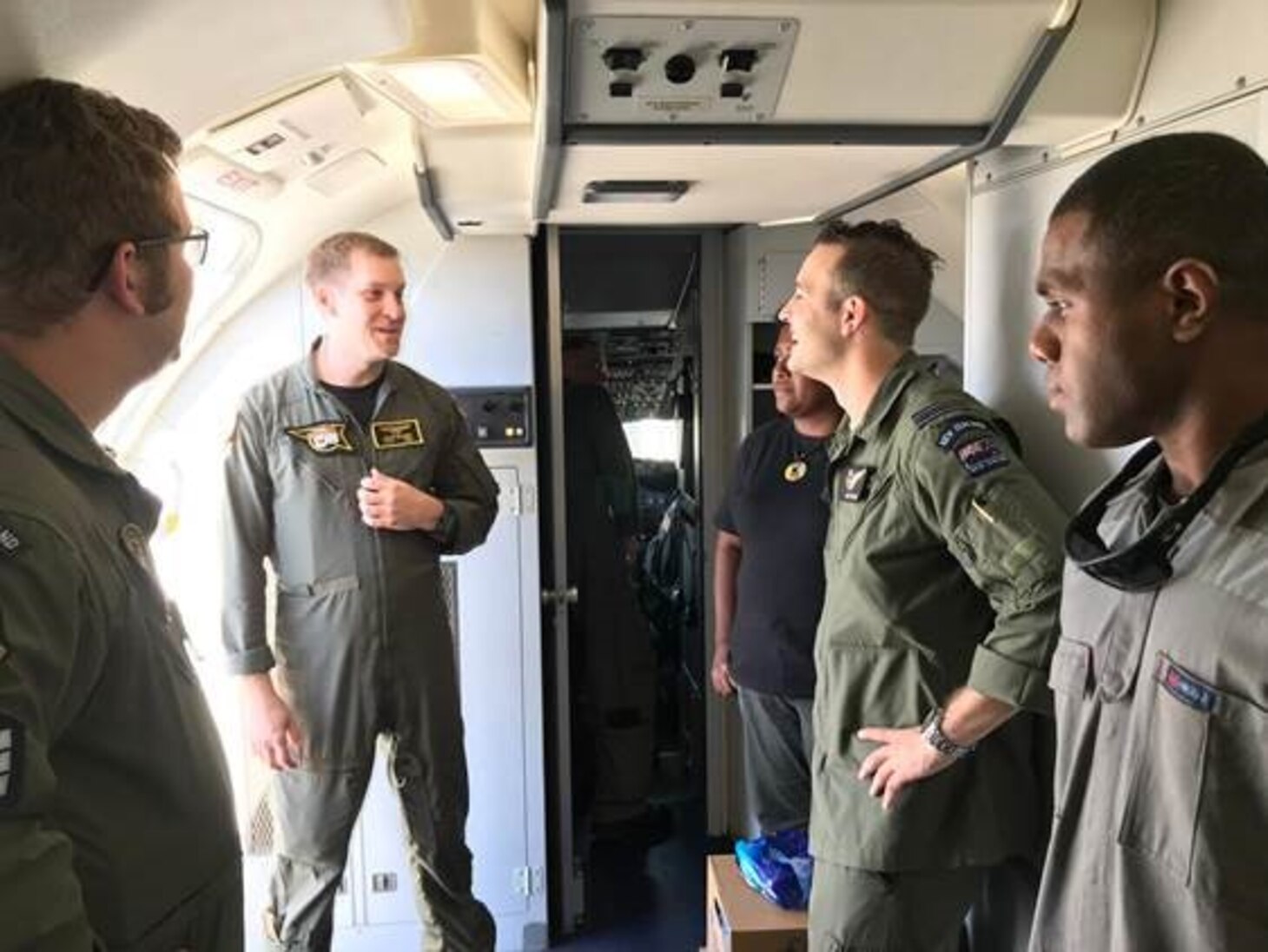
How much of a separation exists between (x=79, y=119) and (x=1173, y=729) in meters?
1.30

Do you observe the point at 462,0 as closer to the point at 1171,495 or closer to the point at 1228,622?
the point at 1171,495

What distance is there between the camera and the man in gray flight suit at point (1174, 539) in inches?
36.8

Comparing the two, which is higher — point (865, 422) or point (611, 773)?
point (865, 422)

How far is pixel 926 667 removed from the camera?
1732 mm

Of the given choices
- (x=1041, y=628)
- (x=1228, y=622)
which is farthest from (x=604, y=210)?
(x=1228, y=622)

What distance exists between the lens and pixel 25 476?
0.90 m

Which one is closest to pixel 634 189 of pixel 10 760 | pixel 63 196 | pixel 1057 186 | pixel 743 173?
pixel 743 173

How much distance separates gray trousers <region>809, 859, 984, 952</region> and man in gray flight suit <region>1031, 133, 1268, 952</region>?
63 centimetres

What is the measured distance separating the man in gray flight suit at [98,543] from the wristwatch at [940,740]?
1103 mm

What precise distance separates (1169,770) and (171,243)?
1.21m

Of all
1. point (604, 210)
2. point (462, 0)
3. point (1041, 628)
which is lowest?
point (1041, 628)

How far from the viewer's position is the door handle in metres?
3.23

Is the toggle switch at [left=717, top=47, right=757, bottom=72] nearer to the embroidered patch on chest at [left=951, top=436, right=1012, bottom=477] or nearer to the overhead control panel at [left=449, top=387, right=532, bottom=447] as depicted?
the embroidered patch on chest at [left=951, top=436, right=1012, bottom=477]

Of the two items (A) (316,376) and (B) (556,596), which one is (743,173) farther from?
(B) (556,596)
